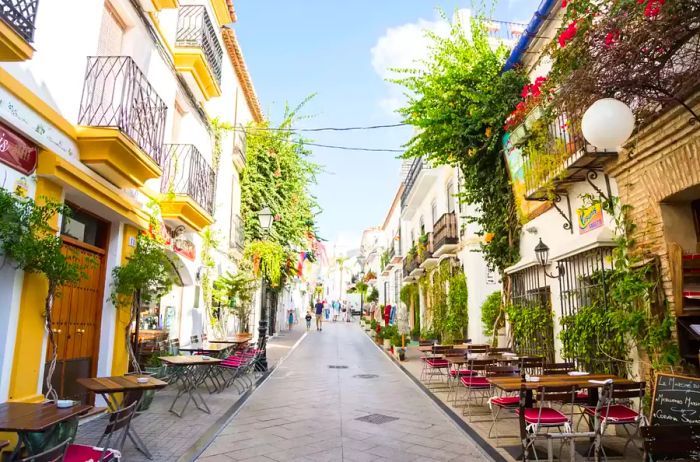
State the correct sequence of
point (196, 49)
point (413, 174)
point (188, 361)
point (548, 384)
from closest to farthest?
point (548, 384) < point (188, 361) < point (196, 49) < point (413, 174)

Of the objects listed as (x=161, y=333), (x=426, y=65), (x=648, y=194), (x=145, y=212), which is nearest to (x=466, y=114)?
(x=426, y=65)

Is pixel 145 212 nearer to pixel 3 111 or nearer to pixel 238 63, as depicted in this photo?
pixel 3 111

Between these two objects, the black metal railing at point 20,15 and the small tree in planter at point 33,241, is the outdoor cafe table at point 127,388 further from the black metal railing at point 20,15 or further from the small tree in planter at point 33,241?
the black metal railing at point 20,15

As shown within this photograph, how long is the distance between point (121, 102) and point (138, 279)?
2.66 m

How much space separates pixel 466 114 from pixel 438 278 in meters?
8.94

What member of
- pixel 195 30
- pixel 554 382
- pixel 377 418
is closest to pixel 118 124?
pixel 195 30

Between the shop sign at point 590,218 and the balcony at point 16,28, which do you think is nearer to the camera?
the balcony at point 16,28

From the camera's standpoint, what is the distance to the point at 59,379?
6289mm

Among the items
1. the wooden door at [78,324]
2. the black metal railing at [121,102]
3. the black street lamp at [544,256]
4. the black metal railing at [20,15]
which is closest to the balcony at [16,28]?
the black metal railing at [20,15]

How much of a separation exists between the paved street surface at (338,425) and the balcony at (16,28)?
172 inches

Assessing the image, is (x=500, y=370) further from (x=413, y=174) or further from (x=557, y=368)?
(x=413, y=174)

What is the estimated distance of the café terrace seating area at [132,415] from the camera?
3541mm

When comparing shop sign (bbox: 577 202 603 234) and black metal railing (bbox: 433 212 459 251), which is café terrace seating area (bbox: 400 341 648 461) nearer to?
shop sign (bbox: 577 202 603 234)

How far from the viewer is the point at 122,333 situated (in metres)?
7.66
